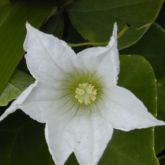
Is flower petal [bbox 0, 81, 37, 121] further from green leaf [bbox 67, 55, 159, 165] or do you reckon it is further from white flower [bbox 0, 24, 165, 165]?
green leaf [bbox 67, 55, 159, 165]

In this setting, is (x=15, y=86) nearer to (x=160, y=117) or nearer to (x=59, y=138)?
(x=59, y=138)

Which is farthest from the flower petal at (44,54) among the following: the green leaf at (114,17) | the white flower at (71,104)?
A: the green leaf at (114,17)

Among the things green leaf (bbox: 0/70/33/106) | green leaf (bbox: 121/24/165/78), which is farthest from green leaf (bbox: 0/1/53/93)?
green leaf (bbox: 121/24/165/78)

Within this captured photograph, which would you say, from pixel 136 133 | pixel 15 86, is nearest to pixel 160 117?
pixel 136 133

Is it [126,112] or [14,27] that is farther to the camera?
[14,27]

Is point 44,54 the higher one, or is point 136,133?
point 44,54
